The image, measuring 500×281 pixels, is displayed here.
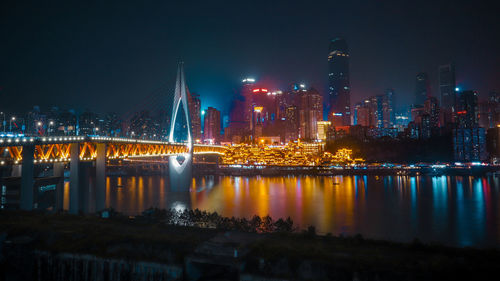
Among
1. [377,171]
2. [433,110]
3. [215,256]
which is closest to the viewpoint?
[215,256]

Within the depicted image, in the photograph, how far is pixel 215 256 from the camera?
7.56m

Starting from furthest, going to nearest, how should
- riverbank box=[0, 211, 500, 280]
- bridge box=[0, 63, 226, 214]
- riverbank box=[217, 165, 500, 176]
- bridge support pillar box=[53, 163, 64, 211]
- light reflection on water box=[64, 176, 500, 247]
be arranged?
1. riverbank box=[217, 165, 500, 176]
2. bridge support pillar box=[53, 163, 64, 211]
3. light reflection on water box=[64, 176, 500, 247]
4. bridge box=[0, 63, 226, 214]
5. riverbank box=[0, 211, 500, 280]

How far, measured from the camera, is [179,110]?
95.9 feet

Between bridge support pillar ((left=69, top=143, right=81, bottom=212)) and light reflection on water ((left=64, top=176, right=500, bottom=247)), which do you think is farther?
bridge support pillar ((left=69, top=143, right=81, bottom=212))

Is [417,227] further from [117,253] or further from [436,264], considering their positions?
[117,253]

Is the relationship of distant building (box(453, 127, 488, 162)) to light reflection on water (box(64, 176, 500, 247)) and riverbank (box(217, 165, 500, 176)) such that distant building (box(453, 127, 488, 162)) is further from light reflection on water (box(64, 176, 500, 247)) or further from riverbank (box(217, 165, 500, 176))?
light reflection on water (box(64, 176, 500, 247))

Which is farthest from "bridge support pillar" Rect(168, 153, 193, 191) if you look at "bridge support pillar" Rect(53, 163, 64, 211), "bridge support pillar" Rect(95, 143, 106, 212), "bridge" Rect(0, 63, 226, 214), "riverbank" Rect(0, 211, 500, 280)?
"riverbank" Rect(0, 211, 500, 280)

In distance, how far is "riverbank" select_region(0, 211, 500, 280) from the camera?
21.8 feet

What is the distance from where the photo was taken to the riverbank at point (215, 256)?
21.8ft

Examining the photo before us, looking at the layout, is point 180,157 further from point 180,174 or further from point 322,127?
point 322,127

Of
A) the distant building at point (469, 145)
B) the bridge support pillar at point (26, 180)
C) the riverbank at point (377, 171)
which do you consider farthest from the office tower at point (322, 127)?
the bridge support pillar at point (26, 180)

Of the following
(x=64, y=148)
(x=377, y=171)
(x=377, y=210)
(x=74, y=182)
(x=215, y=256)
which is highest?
(x=64, y=148)

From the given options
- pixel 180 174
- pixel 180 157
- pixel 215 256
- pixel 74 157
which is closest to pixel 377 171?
pixel 180 157

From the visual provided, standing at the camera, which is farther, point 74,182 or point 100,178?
point 100,178
